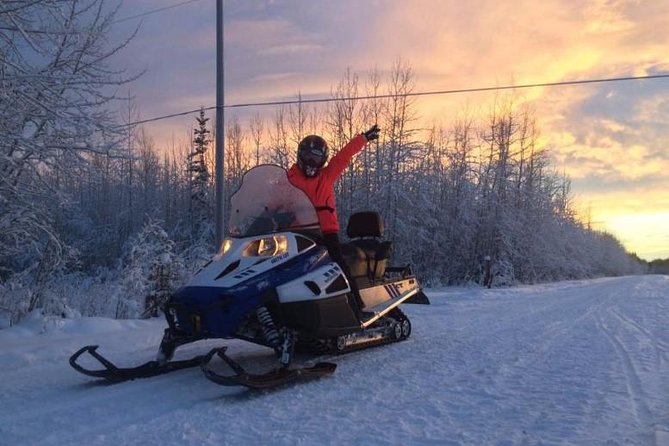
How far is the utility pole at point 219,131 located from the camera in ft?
34.9

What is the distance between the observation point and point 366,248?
6.77 meters

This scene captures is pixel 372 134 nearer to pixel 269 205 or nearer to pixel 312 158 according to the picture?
pixel 312 158

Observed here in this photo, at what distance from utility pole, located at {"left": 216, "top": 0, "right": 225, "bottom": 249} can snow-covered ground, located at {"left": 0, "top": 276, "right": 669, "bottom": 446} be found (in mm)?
3520

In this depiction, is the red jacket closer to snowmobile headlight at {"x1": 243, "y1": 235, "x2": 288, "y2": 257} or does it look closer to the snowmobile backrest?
snowmobile headlight at {"x1": 243, "y1": 235, "x2": 288, "y2": 257}

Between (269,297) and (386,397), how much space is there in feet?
4.24

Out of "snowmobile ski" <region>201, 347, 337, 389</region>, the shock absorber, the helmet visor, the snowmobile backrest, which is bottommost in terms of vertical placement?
"snowmobile ski" <region>201, 347, 337, 389</region>

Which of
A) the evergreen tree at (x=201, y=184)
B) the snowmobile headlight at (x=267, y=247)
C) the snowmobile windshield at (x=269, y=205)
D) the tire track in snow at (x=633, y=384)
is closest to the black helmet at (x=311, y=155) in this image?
the snowmobile windshield at (x=269, y=205)

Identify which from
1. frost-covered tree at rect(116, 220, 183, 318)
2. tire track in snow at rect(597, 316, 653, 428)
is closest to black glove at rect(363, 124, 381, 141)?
tire track in snow at rect(597, 316, 653, 428)

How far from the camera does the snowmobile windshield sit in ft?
18.7

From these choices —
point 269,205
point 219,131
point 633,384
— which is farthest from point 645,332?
point 219,131

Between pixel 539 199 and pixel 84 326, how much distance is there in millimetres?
32056

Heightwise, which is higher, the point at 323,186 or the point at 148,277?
the point at 323,186

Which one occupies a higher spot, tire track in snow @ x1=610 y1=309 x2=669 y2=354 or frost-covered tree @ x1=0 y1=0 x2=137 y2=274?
frost-covered tree @ x1=0 y1=0 x2=137 y2=274

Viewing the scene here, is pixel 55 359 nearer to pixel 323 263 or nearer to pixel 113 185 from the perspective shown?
pixel 323 263
